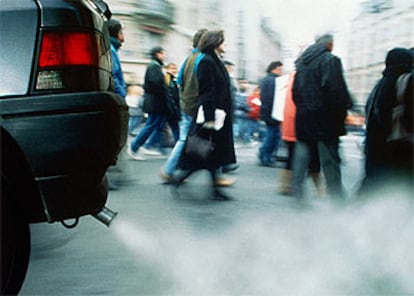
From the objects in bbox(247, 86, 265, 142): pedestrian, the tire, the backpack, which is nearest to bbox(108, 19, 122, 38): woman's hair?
the backpack

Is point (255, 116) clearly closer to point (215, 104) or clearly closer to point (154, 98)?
point (154, 98)

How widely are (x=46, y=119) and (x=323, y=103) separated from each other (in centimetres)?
308

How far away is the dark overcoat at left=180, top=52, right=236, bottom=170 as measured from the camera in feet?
17.0

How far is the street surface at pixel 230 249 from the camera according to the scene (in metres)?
3.20

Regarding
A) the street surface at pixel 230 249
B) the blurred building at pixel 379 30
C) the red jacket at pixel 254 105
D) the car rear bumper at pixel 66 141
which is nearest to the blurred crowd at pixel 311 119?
the street surface at pixel 230 249

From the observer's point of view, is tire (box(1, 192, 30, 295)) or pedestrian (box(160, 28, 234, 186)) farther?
pedestrian (box(160, 28, 234, 186))

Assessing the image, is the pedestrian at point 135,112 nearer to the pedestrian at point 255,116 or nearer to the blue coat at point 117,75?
the pedestrian at point 255,116

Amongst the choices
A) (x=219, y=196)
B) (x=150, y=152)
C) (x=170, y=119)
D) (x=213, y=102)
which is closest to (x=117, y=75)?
(x=213, y=102)

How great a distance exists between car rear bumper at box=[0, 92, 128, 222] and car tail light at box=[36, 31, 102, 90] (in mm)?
64

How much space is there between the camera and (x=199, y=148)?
17.1 feet

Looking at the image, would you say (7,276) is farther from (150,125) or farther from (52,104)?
(150,125)

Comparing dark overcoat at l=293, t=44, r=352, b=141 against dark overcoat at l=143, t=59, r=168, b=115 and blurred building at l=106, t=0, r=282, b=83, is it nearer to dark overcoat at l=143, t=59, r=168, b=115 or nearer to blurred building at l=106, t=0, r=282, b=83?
dark overcoat at l=143, t=59, r=168, b=115

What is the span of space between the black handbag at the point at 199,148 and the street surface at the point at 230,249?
0.47 metres

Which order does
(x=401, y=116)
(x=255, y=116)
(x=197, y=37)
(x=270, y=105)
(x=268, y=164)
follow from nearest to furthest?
(x=401, y=116) < (x=197, y=37) < (x=270, y=105) < (x=268, y=164) < (x=255, y=116)
